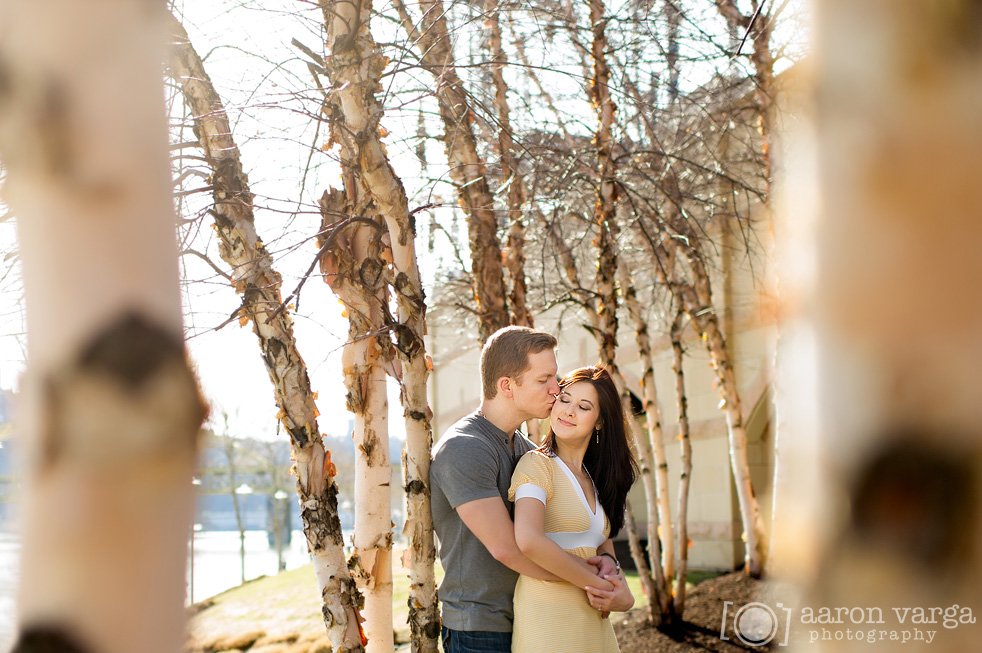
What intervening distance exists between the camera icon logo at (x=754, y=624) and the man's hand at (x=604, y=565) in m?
5.11

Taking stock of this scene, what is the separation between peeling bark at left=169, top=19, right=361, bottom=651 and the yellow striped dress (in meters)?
1.13

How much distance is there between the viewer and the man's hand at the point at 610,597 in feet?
9.25

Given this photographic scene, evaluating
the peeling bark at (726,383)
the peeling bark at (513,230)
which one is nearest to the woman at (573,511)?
the peeling bark at (513,230)

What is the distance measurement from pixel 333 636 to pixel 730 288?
10101 mm

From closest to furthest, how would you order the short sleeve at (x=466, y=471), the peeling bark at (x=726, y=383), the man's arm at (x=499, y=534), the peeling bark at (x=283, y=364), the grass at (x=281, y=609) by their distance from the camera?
the man's arm at (x=499, y=534), the short sleeve at (x=466, y=471), the peeling bark at (x=283, y=364), the peeling bark at (x=726, y=383), the grass at (x=281, y=609)

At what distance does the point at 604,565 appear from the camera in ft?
9.64

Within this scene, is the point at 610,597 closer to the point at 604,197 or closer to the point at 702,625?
the point at 604,197

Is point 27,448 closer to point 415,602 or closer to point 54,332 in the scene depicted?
point 54,332

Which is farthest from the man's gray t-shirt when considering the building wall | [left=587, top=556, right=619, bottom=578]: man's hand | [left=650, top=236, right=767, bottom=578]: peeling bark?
the building wall

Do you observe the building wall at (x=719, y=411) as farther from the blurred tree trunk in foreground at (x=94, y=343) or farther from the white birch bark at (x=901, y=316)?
the white birch bark at (x=901, y=316)

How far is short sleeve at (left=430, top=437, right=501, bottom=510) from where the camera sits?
9.45 ft

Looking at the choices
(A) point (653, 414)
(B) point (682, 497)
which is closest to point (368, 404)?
(A) point (653, 414)

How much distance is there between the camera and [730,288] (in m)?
12.4

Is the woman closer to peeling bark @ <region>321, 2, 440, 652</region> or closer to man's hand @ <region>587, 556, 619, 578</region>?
man's hand @ <region>587, 556, 619, 578</region>
